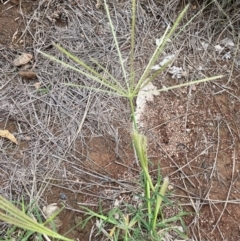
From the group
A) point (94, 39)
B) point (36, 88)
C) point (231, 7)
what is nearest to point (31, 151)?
point (36, 88)

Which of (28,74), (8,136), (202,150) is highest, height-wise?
(28,74)

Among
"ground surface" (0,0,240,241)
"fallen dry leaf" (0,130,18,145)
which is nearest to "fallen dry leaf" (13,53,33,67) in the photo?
"ground surface" (0,0,240,241)

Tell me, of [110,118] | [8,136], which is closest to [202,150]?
[110,118]

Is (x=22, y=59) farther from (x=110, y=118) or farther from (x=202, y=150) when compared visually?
(x=202, y=150)

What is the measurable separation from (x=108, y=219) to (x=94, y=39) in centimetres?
85

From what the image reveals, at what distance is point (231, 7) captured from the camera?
2.03 metres

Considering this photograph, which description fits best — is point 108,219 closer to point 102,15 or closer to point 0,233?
point 0,233

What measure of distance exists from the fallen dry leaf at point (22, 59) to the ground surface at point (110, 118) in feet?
0.06

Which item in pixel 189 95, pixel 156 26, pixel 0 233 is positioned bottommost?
pixel 0 233

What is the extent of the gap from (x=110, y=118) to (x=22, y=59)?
47 cm

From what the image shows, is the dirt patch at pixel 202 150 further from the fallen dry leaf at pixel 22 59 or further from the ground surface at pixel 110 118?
the fallen dry leaf at pixel 22 59

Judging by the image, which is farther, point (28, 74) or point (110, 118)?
point (28, 74)

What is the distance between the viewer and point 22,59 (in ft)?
6.37

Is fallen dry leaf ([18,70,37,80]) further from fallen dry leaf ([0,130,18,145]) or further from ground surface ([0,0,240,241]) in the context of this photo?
fallen dry leaf ([0,130,18,145])
